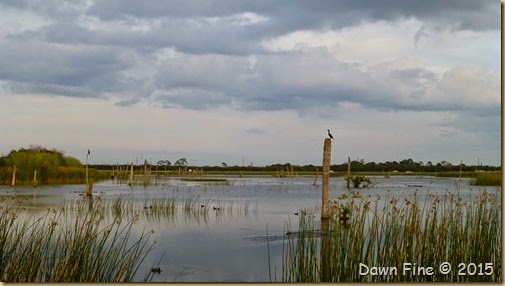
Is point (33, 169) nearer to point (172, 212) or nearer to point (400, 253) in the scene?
point (172, 212)

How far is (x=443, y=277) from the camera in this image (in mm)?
5223

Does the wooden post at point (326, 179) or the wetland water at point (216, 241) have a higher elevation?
the wooden post at point (326, 179)

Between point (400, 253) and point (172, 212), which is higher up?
point (400, 253)

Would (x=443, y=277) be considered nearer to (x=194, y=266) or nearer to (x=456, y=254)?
(x=456, y=254)

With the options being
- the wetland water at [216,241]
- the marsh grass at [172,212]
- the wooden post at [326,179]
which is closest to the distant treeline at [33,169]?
the wetland water at [216,241]

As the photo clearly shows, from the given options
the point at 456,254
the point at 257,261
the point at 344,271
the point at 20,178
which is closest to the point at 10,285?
the point at 344,271

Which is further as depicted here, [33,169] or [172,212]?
[33,169]

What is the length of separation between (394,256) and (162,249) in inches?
217

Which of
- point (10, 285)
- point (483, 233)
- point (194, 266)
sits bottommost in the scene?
point (194, 266)

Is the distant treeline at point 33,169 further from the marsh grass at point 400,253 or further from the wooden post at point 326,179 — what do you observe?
the marsh grass at point 400,253

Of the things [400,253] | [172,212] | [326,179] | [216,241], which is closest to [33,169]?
[172,212]

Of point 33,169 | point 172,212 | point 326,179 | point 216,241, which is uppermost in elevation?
point 326,179

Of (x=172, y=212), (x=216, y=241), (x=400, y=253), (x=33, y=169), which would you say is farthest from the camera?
(x=33, y=169)

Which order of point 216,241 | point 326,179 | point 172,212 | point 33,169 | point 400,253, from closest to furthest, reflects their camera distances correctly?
1. point 400,253
2. point 216,241
3. point 326,179
4. point 172,212
5. point 33,169
